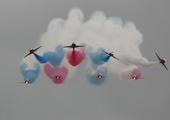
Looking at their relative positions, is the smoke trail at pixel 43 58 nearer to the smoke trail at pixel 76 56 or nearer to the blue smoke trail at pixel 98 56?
the smoke trail at pixel 76 56

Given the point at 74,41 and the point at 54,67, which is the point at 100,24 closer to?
the point at 74,41

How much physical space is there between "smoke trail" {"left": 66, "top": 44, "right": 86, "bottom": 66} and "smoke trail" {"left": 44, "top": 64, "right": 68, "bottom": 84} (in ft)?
6.67

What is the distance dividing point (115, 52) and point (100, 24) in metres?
4.43

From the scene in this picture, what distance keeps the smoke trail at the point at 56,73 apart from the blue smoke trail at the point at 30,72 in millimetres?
1275

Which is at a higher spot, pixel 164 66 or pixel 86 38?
pixel 86 38

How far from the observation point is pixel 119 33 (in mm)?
60625

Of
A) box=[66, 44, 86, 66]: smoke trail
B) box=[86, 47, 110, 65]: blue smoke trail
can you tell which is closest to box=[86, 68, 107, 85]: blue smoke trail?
box=[86, 47, 110, 65]: blue smoke trail

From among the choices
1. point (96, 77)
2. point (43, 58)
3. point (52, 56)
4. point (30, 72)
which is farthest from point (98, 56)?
point (30, 72)

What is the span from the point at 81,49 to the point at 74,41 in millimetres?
1492

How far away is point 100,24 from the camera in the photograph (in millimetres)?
61188

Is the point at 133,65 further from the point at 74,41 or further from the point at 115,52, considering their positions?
the point at 74,41

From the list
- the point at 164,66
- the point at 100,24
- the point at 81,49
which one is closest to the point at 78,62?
the point at 81,49

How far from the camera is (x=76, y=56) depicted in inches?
2366

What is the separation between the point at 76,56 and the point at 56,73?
3.87 m
